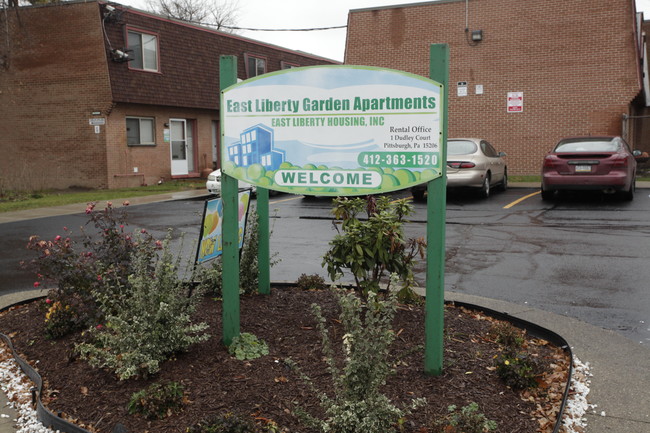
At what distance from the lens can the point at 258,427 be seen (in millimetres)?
3447

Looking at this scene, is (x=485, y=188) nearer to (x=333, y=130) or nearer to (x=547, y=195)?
(x=547, y=195)

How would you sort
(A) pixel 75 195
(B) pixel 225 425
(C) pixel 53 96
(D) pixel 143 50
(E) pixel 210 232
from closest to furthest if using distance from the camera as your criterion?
1. (B) pixel 225 425
2. (E) pixel 210 232
3. (A) pixel 75 195
4. (C) pixel 53 96
5. (D) pixel 143 50

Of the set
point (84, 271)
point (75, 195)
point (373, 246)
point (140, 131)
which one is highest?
point (140, 131)

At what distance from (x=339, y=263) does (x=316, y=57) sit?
30805 millimetres

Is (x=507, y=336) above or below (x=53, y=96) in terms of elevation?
below

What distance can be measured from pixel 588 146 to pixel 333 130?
12166mm

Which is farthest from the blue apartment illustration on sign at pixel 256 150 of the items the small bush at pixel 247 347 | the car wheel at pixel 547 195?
the car wheel at pixel 547 195

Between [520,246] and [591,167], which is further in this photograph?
[591,167]

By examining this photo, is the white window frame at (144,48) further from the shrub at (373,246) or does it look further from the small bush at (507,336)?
the small bush at (507,336)

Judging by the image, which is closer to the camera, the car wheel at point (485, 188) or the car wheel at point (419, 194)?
the car wheel at point (485, 188)

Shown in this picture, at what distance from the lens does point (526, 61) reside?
75.5 feet

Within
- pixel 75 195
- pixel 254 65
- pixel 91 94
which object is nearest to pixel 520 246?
pixel 75 195

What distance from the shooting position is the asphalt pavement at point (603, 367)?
3.67m

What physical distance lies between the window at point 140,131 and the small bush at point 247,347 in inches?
797
